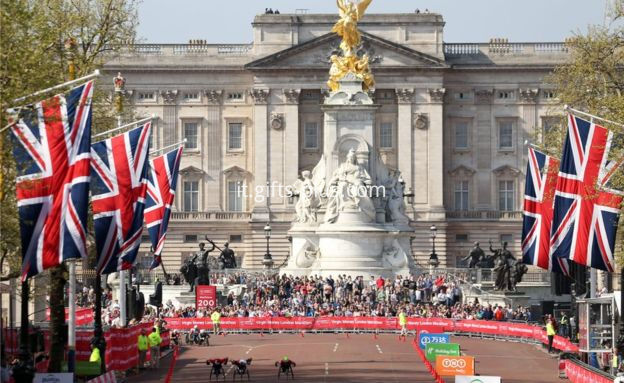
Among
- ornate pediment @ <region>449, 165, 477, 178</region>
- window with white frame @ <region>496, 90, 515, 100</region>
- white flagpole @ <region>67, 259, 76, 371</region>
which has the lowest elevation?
white flagpole @ <region>67, 259, 76, 371</region>

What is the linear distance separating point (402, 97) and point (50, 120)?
89.5 metres

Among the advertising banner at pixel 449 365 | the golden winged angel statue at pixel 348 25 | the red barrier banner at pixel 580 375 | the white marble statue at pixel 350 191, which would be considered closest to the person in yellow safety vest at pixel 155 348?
the advertising banner at pixel 449 365

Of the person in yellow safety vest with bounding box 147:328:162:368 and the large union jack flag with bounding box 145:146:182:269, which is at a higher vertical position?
the large union jack flag with bounding box 145:146:182:269

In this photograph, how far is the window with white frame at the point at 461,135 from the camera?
414ft

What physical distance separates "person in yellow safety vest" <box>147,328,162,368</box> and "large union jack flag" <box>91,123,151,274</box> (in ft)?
38.4

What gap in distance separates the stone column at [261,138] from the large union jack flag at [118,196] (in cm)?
7873

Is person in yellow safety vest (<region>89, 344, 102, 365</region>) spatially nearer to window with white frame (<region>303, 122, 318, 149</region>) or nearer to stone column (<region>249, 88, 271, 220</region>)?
stone column (<region>249, 88, 271, 220</region>)

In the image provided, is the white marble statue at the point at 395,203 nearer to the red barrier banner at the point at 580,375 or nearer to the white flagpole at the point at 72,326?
A: the red barrier banner at the point at 580,375

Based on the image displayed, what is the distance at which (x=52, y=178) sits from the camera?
1373 inches

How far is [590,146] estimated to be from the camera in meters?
42.8

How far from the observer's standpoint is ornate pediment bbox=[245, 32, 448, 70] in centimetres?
12200

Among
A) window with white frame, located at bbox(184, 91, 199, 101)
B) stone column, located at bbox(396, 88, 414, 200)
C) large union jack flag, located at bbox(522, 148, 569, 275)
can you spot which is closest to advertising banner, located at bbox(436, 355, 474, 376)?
large union jack flag, located at bbox(522, 148, 569, 275)

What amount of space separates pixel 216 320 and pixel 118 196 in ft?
94.0

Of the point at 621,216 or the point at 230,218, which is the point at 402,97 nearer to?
the point at 230,218
